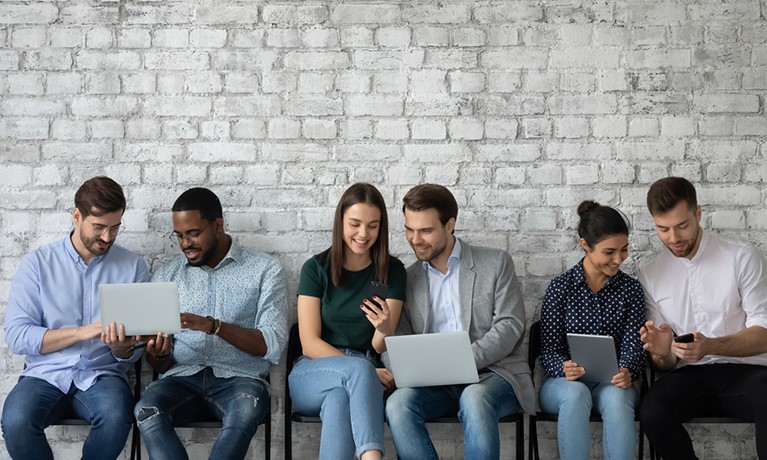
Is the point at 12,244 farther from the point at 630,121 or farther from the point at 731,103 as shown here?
the point at 731,103

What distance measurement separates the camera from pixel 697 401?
11.1 ft

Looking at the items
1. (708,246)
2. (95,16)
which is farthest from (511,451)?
(95,16)

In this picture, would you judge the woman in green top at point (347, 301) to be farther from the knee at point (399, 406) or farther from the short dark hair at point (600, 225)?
the short dark hair at point (600, 225)

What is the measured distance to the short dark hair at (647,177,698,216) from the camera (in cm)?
347

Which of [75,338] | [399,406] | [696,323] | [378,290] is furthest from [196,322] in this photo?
[696,323]

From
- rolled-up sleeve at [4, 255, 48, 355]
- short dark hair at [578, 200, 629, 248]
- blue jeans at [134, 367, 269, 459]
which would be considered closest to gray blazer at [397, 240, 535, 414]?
short dark hair at [578, 200, 629, 248]

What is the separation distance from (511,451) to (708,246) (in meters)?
1.21

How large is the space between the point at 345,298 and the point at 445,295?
0.41m

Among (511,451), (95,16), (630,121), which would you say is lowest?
(511,451)

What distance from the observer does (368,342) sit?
3619 millimetres

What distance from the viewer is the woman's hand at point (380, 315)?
3.43 meters

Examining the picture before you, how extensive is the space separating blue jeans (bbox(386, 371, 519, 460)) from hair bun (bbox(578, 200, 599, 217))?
758mm

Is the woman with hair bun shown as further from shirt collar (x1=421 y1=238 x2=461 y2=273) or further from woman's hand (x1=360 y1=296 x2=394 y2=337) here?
woman's hand (x1=360 y1=296 x2=394 y2=337)

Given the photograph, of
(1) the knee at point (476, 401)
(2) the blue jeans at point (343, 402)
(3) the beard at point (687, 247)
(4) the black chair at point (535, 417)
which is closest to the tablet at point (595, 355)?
(4) the black chair at point (535, 417)
